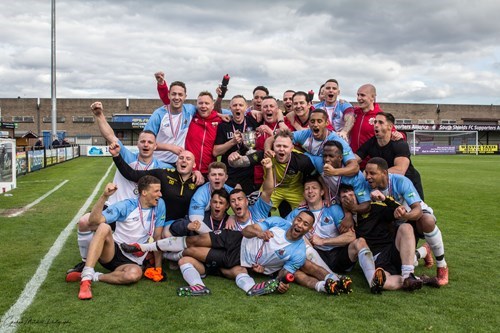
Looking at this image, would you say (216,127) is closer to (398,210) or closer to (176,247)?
(176,247)

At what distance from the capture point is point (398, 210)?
4.44 m

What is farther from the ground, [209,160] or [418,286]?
[209,160]

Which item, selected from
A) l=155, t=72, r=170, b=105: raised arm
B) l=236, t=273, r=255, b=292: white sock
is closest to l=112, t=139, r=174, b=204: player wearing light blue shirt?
l=155, t=72, r=170, b=105: raised arm

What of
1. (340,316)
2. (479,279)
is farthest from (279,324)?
(479,279)

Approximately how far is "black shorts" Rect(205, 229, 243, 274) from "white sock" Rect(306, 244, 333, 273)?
752mm

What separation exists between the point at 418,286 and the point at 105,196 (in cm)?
317

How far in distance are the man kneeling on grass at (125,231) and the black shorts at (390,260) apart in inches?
94.7

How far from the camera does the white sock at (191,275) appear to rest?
178 inches

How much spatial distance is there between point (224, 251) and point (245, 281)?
1.60 feet

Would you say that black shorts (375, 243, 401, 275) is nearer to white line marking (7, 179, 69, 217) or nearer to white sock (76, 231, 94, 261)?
white sock (76, 231, 94, 261)

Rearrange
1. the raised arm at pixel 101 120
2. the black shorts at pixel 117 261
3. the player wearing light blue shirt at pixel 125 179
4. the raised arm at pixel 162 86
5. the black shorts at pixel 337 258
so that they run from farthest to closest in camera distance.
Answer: the raised arm at pixel 162 86 < the player wearing light blue shirt at pixel 125 179 < the raised arm at pixel 101 120 < the black shorts at pixel 337 258 < the black shorts at pixel 117 261

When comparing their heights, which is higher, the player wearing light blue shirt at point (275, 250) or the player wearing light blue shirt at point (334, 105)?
the player wearing light blue shirt at point (334, 105)

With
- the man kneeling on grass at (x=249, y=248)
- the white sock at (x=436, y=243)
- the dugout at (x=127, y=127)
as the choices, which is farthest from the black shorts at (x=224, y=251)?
the dugout at (x=127, y=127)

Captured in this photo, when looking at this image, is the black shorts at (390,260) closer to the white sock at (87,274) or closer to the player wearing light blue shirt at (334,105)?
the player wearing light blue shirt at (334,105)
